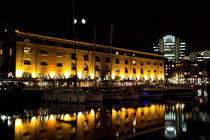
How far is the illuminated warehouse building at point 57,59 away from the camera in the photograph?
48.2m

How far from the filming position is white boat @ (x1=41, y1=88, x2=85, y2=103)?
3955 cm

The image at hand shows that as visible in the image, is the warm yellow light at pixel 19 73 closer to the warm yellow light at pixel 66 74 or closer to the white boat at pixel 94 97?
the warm yellow light at pixel 66 74

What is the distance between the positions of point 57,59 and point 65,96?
17.5m

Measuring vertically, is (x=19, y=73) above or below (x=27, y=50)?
below

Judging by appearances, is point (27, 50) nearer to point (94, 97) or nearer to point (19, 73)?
point (19, 73)

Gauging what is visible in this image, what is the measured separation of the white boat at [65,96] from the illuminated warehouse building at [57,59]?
4.01 metres

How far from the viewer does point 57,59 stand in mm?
56250

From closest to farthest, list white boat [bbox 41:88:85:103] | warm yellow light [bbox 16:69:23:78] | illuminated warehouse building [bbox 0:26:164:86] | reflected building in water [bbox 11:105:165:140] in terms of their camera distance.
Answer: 1. reflected building in water [bbox 11:105:165:140]
2. white boat [bbox 41:88:85:103]
3. warm yellow light [bbox 16:69:23:78]
4. illuminated warehouse building [bbox 0:26:164:86]

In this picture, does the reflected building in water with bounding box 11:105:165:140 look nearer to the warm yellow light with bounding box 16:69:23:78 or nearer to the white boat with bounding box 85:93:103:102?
the white boat with bounding box 85:93:103:102

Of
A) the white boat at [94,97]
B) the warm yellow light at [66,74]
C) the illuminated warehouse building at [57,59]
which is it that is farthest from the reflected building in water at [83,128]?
the warm yellow light at [66,74]

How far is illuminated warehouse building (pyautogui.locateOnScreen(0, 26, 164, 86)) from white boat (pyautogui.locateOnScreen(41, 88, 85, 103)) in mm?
4005

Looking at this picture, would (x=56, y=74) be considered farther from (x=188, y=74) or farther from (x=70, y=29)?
(x=188, y=74)

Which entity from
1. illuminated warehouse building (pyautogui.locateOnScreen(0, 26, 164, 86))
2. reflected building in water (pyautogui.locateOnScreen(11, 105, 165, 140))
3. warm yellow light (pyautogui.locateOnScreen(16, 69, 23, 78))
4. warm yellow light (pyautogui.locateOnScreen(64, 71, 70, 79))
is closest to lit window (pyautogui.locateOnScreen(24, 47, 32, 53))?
illuminated warehouse building (pyautogui.locateOnScreen(0, 26, 164, 86))

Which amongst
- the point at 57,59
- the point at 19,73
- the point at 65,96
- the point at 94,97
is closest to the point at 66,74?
the point at 57,59
